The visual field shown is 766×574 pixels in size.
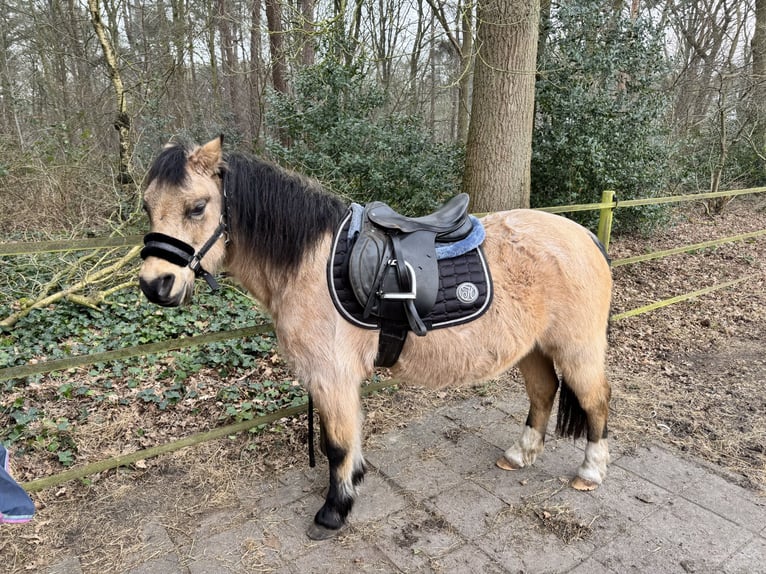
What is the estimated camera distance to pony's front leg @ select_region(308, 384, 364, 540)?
2.21 meters

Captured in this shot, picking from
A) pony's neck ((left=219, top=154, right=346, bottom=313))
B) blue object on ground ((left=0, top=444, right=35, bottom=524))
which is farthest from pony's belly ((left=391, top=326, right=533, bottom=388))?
blue object on ground ((left=0, top=444, right=35, bottom=524))

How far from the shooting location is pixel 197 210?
6.43 feet

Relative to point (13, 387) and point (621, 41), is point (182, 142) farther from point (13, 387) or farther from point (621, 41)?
point (621, 41)

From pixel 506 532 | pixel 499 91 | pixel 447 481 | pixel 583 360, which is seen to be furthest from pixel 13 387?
pixel 499 91

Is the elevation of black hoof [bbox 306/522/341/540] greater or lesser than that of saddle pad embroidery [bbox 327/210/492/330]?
lesser

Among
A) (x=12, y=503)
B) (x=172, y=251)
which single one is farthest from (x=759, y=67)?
(x=12, y=503)

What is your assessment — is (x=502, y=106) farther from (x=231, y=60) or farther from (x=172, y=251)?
(x=231, y=60)

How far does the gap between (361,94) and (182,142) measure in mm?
5166

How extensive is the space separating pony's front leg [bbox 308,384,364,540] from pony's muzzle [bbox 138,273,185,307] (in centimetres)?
77

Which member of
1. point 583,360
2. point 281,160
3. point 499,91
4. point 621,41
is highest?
point 621,41

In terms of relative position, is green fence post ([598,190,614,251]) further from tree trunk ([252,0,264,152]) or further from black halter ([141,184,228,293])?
tree trunk ([252,0,264,152])

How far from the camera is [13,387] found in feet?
11.2

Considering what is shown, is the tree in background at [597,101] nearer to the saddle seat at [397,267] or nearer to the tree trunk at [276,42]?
the tree trunk at [276,42]

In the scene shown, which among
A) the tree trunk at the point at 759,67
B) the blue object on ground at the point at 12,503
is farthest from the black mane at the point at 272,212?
the tree trunk at the point at 759,67
